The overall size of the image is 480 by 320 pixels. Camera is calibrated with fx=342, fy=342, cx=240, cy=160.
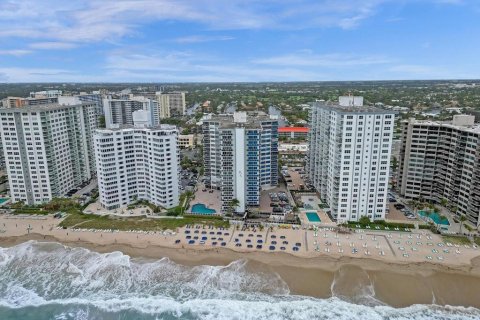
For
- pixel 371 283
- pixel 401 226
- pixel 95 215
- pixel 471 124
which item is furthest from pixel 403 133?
pixel 95 215

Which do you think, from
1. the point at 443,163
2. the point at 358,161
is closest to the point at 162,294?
the point at 358,161

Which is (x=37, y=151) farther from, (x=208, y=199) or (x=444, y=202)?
(x=444, y=202)

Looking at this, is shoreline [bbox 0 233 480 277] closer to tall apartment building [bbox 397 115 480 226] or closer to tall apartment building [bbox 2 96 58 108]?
tall apartment building [bbox 397 115 480 226]

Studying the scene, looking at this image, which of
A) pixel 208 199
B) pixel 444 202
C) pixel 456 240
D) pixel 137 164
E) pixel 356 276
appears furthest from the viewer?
pixel 208 199

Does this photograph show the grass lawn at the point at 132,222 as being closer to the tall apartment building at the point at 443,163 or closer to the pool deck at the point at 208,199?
the pool deck at the point at 208,199

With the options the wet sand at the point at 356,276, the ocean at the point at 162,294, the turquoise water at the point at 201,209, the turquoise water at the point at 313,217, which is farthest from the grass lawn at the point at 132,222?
the turquoise water at the point at 313,217

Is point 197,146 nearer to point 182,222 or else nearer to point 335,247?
point 182,222

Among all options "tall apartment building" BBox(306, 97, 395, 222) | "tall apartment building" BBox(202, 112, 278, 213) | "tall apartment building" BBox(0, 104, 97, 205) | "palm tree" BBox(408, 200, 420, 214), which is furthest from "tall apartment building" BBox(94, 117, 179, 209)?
"palm tree" BBox(408, 200, 420, 214)
